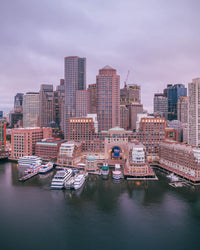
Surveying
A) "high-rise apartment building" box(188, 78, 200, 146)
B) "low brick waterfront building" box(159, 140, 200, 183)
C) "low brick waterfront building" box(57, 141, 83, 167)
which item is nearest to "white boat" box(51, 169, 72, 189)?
"low brick waterfront building" box(57, 141, 83, 167)

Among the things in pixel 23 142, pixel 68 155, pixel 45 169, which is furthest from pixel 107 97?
pixel 45 169

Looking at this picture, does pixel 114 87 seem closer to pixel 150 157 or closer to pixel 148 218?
pixel 150 157

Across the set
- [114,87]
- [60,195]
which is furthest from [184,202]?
[114,87]

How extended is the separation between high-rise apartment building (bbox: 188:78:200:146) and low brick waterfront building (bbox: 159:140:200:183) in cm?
5284

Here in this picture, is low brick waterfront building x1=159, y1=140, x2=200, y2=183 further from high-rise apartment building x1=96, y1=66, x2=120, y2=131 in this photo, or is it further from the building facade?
the building facade

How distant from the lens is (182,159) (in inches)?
4409

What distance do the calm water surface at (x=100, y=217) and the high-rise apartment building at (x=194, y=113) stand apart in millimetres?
92261

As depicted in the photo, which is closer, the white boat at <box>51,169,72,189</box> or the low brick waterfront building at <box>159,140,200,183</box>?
the white boat at <box>51,169,72,189</box>

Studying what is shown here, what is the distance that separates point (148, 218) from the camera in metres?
65.8

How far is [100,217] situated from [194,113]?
142m

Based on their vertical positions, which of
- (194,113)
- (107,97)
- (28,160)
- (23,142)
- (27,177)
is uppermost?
(107,97)

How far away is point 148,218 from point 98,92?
146m

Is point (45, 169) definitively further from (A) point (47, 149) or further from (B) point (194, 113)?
(B) point (194, 113)

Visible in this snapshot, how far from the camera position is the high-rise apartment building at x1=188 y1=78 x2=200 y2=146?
560 feet
